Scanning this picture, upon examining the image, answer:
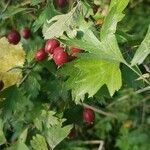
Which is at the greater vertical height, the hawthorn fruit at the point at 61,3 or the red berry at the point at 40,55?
the hawthorn fruit at the point at 61,3

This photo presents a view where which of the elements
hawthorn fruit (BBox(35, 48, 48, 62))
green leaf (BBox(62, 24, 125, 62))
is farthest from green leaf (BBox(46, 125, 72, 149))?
green leaf (BBox(62, 24, 125, 62))

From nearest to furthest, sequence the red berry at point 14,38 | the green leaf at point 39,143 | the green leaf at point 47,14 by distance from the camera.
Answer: the green leaf at point 47,14 < the green leaf at point 39,143 < the red berry at point 14,38

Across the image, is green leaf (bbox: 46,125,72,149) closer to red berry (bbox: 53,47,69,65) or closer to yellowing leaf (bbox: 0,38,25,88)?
yellowing leaf (bbox: 0,38,25,88)

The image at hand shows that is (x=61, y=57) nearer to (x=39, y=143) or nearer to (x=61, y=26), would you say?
(x=61, y=26)

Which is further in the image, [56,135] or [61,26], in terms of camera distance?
[56,135]

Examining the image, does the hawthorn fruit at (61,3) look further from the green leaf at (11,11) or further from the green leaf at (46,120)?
the green leaf at (46,120)

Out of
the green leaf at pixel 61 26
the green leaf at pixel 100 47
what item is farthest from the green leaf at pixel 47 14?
the green leaf at pixel 100 47

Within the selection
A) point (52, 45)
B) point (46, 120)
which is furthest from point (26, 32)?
point (52, 45)
